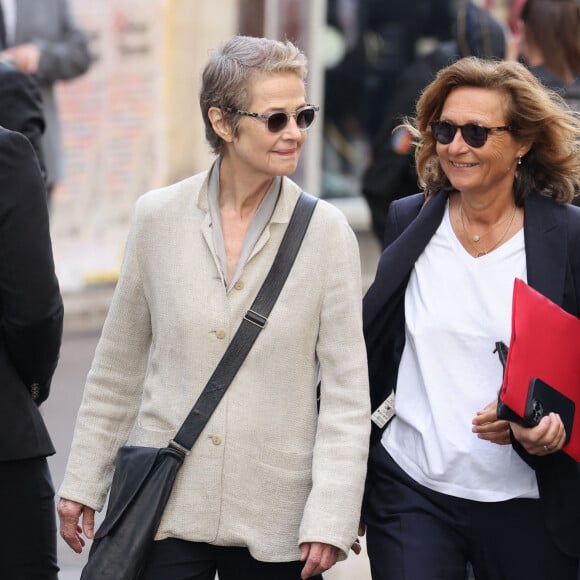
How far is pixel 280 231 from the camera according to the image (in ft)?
12.5

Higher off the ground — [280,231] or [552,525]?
[280,231]

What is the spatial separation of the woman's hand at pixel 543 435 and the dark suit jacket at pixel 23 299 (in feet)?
4.22

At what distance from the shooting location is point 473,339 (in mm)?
3840

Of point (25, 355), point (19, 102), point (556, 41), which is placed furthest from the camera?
point (556, 41)

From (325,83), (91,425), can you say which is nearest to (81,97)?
(325,83)

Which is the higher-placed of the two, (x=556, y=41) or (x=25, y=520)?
(x=556, y=41)

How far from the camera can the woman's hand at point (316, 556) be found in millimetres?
3646

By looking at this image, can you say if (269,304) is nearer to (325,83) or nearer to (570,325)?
(570,325)

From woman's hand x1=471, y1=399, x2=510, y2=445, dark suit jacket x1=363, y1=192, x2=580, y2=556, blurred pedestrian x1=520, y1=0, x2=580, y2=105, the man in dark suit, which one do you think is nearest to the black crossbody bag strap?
dark suit jacket x1=363, y1=192, x2=580, y2=556

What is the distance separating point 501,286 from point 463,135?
0.42 m

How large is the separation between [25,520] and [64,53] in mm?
4784

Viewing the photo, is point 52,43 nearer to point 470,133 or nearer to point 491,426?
point 470,133

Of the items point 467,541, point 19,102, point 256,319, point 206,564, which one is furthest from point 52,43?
point 467,541

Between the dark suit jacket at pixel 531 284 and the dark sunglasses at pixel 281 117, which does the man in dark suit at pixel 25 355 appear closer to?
the dark sunglasses at pixel 281 117
